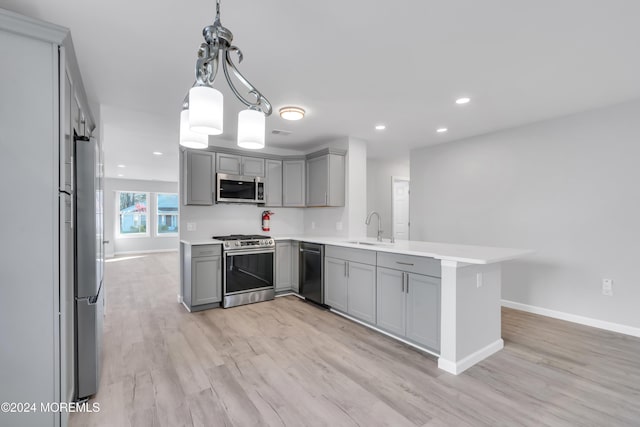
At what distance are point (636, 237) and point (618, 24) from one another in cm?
235

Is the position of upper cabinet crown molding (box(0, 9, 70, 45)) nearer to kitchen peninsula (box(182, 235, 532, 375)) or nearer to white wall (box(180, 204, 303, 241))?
kitchen peninsula (box(182, 235, 532, 375))

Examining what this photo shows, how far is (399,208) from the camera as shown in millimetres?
6781

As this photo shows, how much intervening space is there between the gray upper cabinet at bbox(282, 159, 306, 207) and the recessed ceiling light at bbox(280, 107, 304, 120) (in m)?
1.48

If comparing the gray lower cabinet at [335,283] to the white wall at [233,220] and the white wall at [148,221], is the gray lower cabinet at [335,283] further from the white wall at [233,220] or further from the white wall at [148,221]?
the white wall at [148,221]

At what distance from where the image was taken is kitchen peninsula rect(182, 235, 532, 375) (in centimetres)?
238

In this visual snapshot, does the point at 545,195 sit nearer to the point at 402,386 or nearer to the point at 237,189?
the point at 402,386

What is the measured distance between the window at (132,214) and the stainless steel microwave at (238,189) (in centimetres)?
695

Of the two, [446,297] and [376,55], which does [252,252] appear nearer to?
[446,297]

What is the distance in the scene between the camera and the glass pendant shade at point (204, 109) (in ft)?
3.22

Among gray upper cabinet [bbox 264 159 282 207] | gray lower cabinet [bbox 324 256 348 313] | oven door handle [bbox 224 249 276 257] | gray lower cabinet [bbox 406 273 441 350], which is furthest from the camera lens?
gray upper cabinet [bbox 264 159 282 207]

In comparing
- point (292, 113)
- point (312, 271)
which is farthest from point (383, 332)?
point (292, 113)

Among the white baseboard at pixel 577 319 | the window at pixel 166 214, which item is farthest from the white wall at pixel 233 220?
the window at pixel 166 214

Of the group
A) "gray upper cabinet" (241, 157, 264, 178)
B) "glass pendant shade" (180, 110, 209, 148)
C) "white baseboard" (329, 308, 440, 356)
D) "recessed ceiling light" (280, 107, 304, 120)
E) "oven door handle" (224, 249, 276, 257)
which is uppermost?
"recessed ceiling light" (280, 107, 304, 120)

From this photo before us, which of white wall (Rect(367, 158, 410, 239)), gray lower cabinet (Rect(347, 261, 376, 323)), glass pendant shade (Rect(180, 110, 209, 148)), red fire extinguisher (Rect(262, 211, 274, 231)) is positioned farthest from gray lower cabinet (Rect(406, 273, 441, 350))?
white wall (Rect(367, 158, 410, 239))
